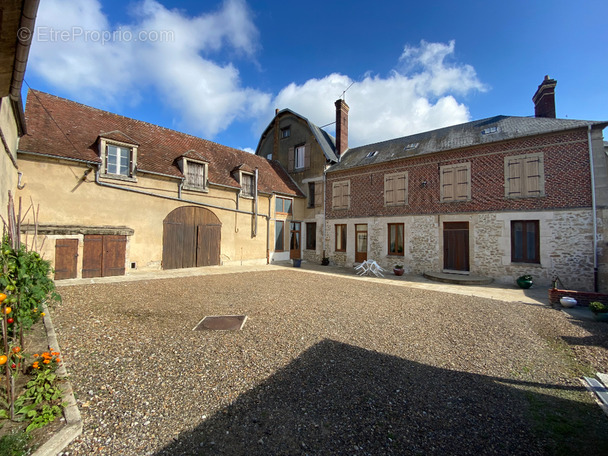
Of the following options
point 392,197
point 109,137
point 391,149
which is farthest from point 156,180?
point 391,149

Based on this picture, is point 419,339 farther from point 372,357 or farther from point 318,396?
point 318,396

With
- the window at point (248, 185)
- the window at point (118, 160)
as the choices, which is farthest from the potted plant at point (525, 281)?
the window at point (118, 160)

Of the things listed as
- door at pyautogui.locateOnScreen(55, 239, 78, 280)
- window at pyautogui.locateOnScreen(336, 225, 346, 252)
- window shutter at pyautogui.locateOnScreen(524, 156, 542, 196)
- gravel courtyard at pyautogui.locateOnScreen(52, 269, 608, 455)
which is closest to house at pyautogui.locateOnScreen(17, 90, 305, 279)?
door at pyautogui.locateOnScreen(55, 239, 78, 280)

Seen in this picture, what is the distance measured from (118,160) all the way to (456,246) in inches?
579

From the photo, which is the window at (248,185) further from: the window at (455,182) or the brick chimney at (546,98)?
the brick chimney at (546,98)

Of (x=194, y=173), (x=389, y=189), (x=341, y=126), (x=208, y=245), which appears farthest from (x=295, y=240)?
(x=341, y=126)

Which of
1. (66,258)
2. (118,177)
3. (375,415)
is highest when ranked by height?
(118,177)

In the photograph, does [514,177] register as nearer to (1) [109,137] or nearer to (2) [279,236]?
(2) [279,236]

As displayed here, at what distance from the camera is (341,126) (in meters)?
17.5

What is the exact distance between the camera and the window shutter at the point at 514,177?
34.5 feet

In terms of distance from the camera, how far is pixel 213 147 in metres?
15.4

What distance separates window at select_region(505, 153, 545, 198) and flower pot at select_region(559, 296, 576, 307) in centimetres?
510

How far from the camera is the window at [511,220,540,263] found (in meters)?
10.2

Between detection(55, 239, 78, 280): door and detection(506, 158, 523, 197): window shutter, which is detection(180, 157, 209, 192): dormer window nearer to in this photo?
detection(55, 239, 78, 280): door
